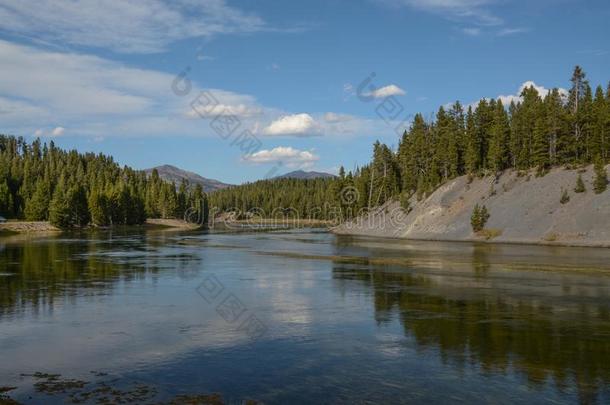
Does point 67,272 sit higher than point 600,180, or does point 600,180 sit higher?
Answer: point 600,180

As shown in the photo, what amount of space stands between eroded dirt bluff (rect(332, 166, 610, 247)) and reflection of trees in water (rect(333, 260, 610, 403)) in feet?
197

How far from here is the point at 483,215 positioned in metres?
109

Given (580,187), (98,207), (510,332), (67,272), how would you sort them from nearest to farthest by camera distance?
1. (510,332)
2. (67,272)
3. (580,187)
4. (98,207)

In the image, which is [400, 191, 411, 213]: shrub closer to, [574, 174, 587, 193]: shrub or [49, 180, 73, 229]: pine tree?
[574, 174, 587, 193]: shrub

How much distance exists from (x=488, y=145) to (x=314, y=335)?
126m

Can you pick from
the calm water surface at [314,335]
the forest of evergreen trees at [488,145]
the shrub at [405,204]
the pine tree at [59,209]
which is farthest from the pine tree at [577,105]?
the pine tree at [59,209]

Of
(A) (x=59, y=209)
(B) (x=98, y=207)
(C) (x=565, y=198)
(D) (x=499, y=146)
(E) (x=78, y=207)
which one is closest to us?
(C) (x=565, y=198)

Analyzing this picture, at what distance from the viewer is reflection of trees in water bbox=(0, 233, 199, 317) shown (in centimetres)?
3738

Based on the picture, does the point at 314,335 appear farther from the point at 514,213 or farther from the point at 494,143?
the point at 494,143

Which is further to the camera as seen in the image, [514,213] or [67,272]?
[514,213]

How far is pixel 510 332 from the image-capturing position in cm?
2656

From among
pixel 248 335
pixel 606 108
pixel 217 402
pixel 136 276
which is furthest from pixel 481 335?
pixel 606 108

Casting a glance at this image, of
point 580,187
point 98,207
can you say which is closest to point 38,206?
point 98,207

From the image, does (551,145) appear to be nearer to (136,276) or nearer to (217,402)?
(136,276)
